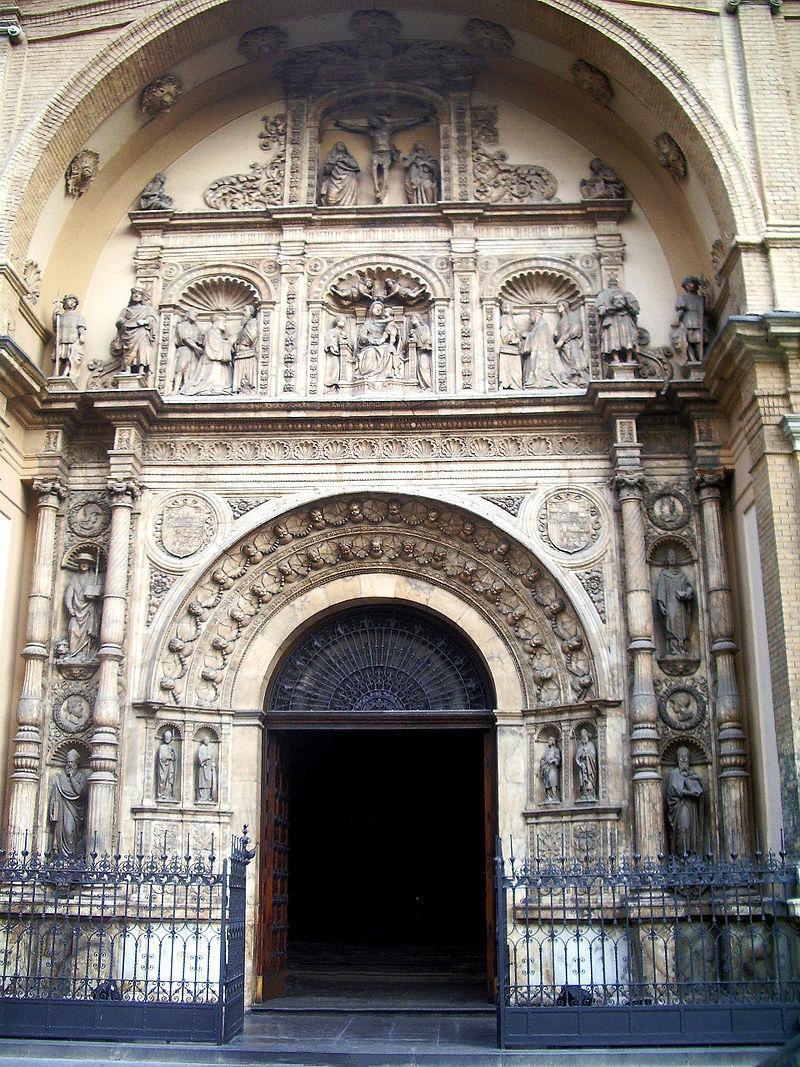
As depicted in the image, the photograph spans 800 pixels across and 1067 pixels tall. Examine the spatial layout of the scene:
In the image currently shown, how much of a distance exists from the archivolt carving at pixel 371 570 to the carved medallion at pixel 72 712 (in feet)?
2.53

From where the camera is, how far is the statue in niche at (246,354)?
1319 cm

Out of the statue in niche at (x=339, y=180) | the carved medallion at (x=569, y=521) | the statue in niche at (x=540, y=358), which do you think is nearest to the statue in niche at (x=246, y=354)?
the statue in niche at (x=339, y=180)

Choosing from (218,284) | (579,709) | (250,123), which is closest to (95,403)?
(218,284)

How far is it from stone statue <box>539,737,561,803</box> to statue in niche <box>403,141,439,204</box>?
21.3 feet

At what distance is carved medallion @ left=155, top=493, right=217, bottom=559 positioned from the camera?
41.3 ft

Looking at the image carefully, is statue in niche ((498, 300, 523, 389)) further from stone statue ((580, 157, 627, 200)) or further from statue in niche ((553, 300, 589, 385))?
stone statue ((580, 157, 627, 200))

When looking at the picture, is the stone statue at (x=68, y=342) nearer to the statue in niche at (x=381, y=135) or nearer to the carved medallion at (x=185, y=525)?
the carved medallion at (x=185, y=525)

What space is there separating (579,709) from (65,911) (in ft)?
17.4

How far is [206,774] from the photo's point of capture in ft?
39.8

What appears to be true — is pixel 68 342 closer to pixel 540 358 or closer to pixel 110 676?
pixel 110 676

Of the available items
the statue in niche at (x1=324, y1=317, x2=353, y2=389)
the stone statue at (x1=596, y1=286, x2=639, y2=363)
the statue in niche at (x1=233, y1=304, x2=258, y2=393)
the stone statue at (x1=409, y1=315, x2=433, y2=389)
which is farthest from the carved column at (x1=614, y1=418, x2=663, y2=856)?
the statue in niche at (x1=233, y1=304, x2=258, y2=393)

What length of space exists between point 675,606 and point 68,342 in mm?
7134

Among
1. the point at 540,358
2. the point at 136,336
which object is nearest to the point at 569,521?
the point at 540,358

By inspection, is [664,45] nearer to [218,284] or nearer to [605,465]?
[605,465]
